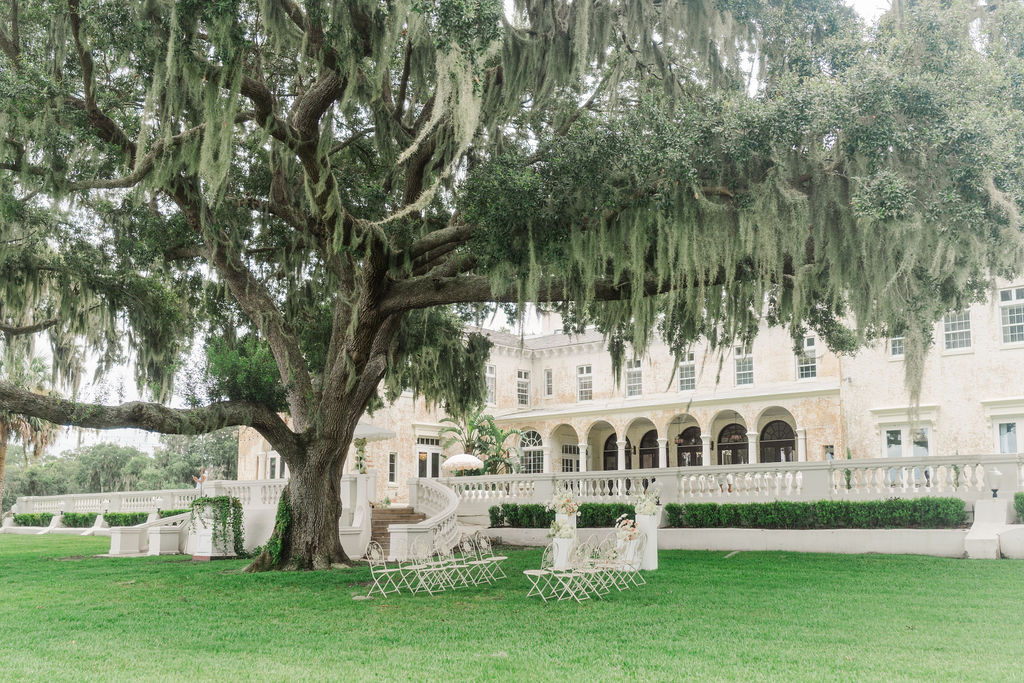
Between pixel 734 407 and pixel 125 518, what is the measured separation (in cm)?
1848

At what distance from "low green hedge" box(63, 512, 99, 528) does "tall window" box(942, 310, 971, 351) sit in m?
24.4

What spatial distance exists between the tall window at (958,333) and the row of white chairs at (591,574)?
16383 mm

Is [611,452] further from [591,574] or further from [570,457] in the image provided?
[591,574]

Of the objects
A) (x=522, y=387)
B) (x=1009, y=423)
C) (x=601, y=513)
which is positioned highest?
(x=522, y=387)

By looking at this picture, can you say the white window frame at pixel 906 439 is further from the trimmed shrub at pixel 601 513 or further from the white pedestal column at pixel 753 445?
the trimmed shrub at pixel 601 513

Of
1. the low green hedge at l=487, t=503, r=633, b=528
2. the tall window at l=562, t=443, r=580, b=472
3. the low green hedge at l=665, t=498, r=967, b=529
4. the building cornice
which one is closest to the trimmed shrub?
the low green hedge at l=487, t=503, r=633, b=528

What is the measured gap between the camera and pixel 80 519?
25703 millimetres

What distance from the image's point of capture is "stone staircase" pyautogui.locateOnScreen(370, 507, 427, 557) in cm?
1691

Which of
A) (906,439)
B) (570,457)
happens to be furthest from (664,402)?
(906,439)

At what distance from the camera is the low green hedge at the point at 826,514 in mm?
12820

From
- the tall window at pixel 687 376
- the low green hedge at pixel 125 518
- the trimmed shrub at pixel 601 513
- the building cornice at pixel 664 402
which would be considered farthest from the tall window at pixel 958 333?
the low green hedge at pixel 125 518

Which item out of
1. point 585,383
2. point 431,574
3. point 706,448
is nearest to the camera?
point 431,574

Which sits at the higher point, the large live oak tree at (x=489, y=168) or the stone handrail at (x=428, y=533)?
the large live oak tree at (x=489, y=168)

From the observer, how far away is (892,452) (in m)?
24.0
